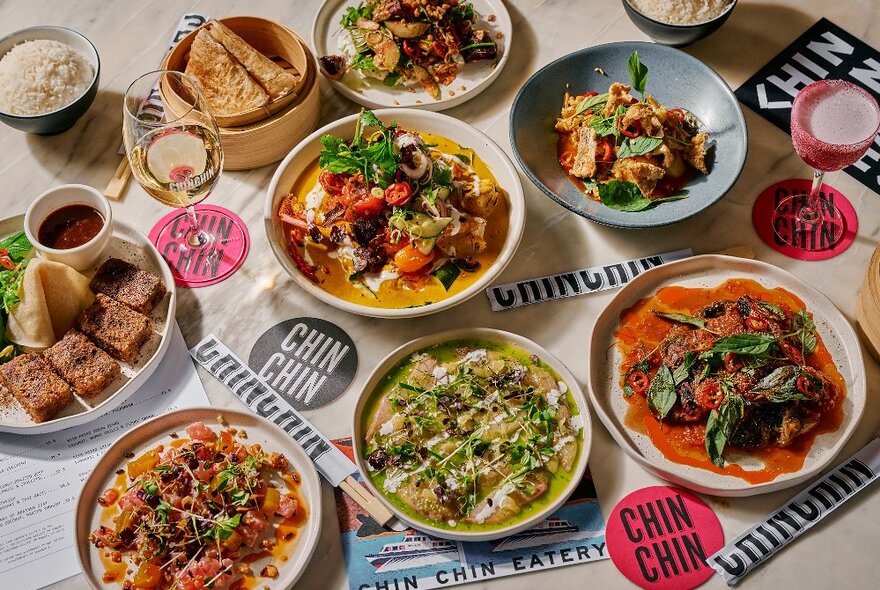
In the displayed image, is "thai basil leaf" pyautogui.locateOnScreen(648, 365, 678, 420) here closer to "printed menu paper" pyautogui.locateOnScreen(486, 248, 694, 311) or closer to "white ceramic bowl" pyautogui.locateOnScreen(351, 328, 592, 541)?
"white ceramic bowl" pyautogui.locateOnScreen(351, 328, 592, 541)

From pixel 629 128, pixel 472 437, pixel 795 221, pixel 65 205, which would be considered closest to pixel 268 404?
pixel 472 437

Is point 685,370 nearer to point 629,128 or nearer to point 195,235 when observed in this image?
point 629,128

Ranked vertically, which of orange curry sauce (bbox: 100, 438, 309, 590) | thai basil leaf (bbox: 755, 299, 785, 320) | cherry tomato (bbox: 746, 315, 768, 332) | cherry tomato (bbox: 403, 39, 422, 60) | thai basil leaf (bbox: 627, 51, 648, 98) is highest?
cherry tomato (bbox: 403, 39, 422, 60)

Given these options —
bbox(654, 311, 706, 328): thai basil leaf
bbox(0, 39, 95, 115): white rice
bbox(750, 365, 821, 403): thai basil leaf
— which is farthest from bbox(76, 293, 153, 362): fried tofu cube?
bbox(750, 365, 821, 403): thai basil leaf

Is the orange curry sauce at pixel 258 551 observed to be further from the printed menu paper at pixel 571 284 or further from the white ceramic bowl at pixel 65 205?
the printed menu paper at pixel 571 284

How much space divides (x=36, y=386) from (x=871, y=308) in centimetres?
264

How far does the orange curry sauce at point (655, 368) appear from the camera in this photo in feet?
8.04

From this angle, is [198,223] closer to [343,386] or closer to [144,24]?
[343,386]

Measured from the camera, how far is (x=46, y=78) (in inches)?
122

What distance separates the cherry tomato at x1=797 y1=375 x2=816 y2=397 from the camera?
241 centimetres

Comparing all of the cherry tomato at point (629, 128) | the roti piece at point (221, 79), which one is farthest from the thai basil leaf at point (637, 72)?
the roti piece at point (221, 79)

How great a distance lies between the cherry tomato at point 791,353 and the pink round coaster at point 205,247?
1863 millimetres

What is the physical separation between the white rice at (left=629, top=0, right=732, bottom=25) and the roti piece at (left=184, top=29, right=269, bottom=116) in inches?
62.4

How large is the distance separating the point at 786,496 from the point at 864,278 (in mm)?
774
